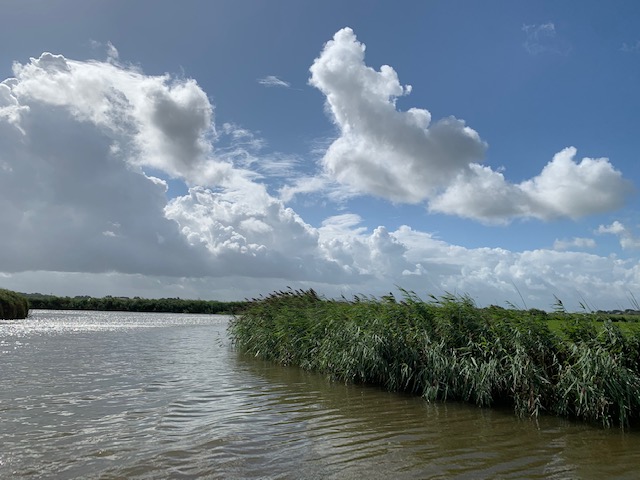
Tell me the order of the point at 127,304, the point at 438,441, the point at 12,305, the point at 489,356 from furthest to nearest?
the point at 127,304 → the point at 12,305 → the point at 489,356 → the point at 438,441

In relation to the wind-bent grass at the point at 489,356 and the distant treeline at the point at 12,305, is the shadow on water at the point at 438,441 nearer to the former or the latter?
the wind-bent grass at the point at 489,356

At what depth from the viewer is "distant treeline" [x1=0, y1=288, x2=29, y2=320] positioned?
52.0m

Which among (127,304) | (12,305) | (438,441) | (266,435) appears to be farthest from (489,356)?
(127,304)

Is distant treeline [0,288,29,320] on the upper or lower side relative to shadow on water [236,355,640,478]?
upper

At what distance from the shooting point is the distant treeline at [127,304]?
90.7 m

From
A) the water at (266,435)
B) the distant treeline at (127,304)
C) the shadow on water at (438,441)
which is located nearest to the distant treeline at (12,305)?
the distant treeline at (127,304)

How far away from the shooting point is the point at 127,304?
96062 mm

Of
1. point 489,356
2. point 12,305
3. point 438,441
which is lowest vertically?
point 438,441

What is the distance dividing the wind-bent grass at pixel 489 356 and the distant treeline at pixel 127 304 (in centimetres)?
7278

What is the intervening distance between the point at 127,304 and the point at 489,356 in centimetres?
9420

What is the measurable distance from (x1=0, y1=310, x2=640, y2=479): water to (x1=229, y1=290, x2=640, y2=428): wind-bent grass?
594 mm

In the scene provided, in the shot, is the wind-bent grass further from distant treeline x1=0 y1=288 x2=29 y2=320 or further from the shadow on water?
distant treeline x1=0 y1=288 x2=29 y2=320

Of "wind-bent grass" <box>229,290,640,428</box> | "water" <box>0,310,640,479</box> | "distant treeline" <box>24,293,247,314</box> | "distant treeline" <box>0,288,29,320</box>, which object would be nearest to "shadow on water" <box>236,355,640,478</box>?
"water" <box>0,310,640,479</box>

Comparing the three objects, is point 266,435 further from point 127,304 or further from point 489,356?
point 127,304
